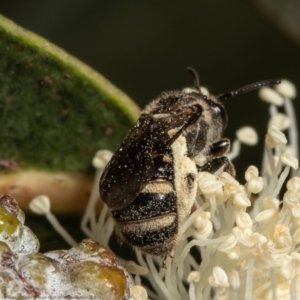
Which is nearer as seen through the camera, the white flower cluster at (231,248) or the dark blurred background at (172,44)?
the white flower cluster at (231,248)

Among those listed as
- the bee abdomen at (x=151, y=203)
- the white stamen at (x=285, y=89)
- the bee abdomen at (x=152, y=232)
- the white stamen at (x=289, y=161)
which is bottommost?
the bee abdomen at (x=152, y=232)

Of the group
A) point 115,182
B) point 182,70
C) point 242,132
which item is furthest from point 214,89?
point 115,182

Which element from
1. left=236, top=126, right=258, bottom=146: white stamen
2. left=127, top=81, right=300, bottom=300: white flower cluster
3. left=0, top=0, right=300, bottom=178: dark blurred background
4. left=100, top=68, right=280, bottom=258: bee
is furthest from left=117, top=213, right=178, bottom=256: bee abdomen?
left=0, top=0, right=300, bottom=178: dark blurred background

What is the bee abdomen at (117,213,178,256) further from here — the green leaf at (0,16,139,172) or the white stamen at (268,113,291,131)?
the white stamen at (268,113,291,131)

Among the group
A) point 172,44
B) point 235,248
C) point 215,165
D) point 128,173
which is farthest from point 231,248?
point 172,44

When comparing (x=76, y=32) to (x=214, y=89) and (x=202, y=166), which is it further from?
(x=202, y=166)

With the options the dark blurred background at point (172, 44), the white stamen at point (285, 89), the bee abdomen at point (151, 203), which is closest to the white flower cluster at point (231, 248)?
the bee abdomen at point (151, 203)

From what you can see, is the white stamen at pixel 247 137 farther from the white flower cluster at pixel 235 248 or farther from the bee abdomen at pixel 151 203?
the bee abdomen at pixel 151 203
